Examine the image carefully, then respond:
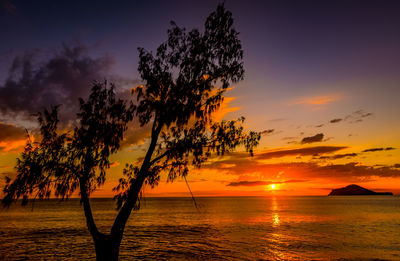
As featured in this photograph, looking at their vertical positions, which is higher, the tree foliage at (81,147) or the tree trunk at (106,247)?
the tree foliage at (81,147)

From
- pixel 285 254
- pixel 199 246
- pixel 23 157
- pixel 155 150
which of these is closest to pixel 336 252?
pixel 285 254

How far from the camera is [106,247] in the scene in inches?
709

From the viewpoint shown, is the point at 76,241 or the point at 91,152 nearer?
the point at 91,152

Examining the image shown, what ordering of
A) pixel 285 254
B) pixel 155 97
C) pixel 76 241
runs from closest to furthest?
pixel 155 97 < pixel 285 254 < pixel 76 241

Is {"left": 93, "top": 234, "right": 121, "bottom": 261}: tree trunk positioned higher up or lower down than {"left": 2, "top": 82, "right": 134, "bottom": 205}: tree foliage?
lower down

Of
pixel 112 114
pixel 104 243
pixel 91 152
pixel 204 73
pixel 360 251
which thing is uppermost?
pixel 204 73

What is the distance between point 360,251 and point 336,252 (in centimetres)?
340

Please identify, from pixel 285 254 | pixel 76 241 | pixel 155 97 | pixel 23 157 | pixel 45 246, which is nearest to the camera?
pixel 23 157

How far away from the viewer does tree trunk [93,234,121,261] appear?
17.9m

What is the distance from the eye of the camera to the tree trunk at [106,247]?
17938 millimetres

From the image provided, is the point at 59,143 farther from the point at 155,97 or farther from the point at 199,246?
the point at 199,246

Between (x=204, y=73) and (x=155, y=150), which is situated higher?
(x=204, y=73)

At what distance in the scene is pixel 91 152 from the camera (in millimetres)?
18891

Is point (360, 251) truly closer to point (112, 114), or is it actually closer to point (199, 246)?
point (199, 246)
